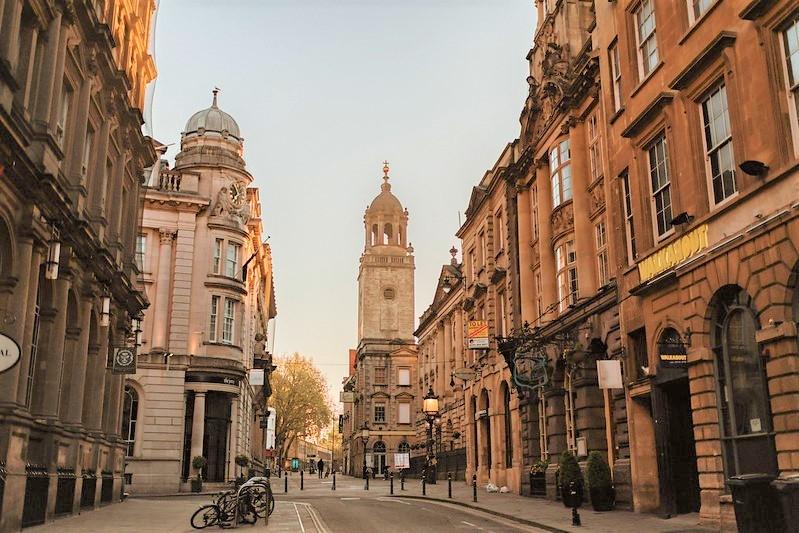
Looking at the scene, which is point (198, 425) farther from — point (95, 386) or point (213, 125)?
point (213, 125)

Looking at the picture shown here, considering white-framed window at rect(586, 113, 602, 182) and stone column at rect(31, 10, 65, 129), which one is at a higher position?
white-framed window at rect(586, 113, 602, 182)

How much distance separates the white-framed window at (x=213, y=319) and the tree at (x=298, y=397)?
53.8 metres

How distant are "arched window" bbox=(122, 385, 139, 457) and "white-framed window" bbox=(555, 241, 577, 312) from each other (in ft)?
73.4

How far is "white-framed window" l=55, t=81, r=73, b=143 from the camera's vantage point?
1905cm

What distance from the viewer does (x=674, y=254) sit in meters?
17.9

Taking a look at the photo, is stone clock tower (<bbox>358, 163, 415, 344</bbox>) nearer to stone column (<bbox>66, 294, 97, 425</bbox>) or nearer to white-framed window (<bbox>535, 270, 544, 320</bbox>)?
white-framed window (<bbox>535, 270, 544, 320</bbox>)

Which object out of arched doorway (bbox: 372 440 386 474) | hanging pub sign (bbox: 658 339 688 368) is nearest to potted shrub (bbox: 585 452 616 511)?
hanging pub sign (bbox: 658 339 688 368)

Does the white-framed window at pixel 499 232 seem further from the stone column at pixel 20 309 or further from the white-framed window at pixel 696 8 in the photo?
the stone column at pixel 20 309

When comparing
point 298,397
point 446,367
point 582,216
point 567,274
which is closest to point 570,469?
point 567,274

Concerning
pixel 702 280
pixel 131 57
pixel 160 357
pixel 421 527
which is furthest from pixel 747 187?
pixel 160 357

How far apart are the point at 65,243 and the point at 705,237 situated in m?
15.0

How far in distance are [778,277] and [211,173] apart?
1334 inches

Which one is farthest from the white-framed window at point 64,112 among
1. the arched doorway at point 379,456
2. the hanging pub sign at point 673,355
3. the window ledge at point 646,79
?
the arched doorway at point 379,456

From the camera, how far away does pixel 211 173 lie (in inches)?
1670
